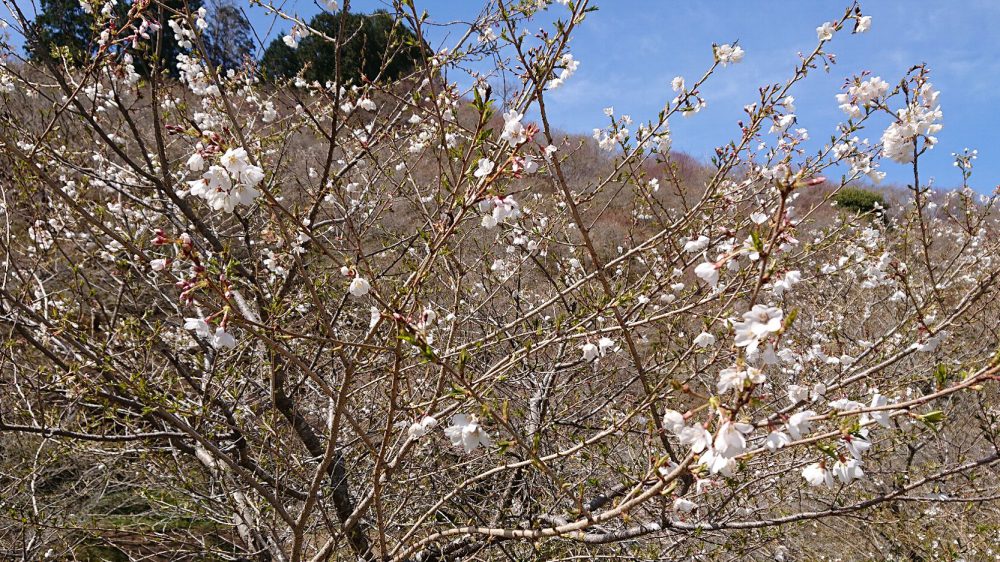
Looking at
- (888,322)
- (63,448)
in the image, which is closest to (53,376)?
(63,448)

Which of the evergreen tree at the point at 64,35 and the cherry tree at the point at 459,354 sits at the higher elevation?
A: the evergreen tree at the point at 64,35

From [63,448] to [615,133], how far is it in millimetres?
3644

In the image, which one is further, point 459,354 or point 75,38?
point 75,38

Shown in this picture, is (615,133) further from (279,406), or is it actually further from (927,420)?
(279,406)

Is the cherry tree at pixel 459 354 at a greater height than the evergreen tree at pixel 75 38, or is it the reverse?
the evergreen tree at pixel 75 38

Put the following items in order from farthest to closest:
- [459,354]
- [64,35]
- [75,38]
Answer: [64,35]
[75,38]
[459,354]

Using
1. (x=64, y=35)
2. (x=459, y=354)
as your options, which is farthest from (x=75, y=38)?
(x=459, y=354)

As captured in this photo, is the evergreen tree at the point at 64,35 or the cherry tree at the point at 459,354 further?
the evergreen tree at the point at 64,35

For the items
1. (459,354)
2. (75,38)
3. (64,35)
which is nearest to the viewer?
(459,354)

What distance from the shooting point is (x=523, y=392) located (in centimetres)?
492

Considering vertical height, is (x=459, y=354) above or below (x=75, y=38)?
below

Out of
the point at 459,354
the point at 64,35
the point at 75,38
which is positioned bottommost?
the point at 459,354

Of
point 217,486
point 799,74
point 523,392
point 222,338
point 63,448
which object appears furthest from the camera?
point 523,392

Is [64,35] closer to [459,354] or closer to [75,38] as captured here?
[75,38]
